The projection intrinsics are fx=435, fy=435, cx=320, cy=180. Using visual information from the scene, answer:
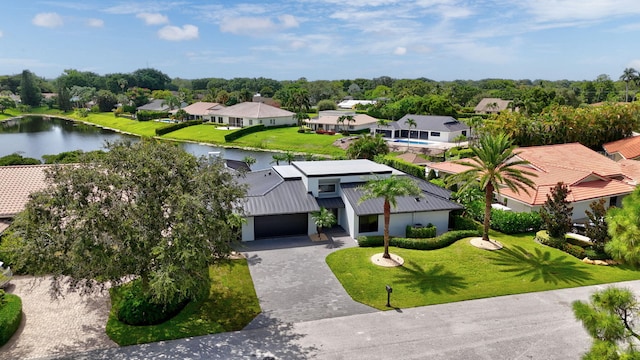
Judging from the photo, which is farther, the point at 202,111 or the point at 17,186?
the point at 202,111

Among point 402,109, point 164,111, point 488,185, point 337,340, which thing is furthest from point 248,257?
point 164,111

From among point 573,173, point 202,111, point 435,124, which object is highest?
point 202,111

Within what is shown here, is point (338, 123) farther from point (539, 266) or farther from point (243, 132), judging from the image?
point (539, 266)

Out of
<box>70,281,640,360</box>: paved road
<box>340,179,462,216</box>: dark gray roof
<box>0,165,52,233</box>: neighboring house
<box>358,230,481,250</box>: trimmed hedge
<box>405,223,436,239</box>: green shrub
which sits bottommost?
<box>70,281,640,360</box>: paved road

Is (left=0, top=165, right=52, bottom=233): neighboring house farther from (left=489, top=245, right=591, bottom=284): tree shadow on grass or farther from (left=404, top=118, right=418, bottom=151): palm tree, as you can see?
(left=404, top=118, right=418, bottom=151): palm tree

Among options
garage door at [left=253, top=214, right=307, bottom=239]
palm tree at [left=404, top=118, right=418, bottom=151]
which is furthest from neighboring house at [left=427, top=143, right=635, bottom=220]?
palm tree at [left=404, top=118, right=418, bottom=151]

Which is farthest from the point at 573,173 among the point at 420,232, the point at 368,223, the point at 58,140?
the point at 58,140

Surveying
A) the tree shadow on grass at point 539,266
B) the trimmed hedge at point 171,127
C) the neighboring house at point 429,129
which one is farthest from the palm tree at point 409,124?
the tree shadow on grass at point 539,266
